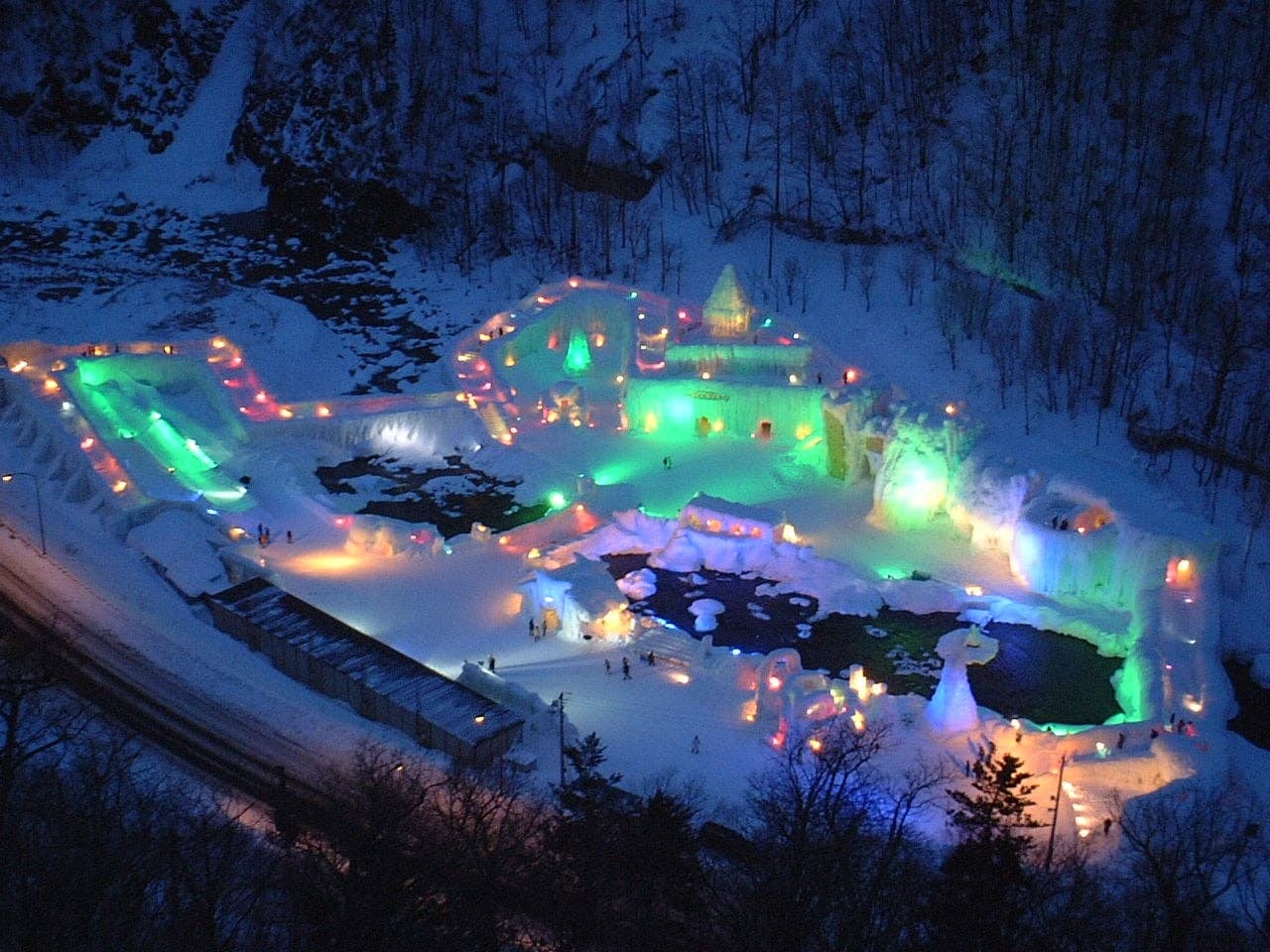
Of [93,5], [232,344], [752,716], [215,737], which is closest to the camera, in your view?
[215,737]

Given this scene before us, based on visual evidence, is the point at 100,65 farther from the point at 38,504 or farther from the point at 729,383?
the point at 729,383

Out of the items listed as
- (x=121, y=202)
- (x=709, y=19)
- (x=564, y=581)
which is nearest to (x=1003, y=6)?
(x=709, y=19)

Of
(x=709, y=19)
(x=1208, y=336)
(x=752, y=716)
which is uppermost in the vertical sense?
(x=709, y=19)

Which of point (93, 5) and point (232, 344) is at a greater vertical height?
point (93, 5)

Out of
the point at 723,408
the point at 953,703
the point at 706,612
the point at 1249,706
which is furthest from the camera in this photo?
→ the point at 723,408

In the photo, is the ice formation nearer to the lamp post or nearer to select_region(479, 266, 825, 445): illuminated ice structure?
select_region(479, 266, 825, 445): illuminated ice structure

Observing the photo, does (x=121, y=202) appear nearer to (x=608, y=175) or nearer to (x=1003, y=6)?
(x=608, y=175)

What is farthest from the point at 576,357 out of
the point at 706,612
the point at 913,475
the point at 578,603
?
the point at 578,603
